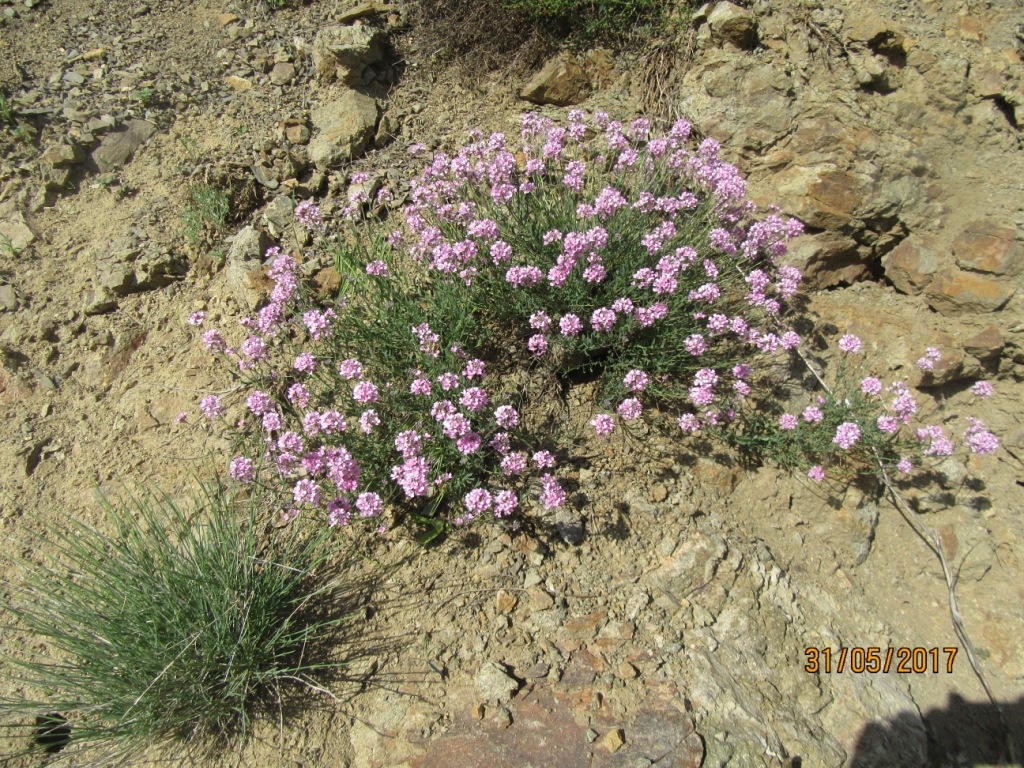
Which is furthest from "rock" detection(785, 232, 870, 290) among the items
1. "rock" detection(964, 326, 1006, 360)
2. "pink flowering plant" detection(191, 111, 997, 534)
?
"rock" detection(964, 326, 1006, 360)

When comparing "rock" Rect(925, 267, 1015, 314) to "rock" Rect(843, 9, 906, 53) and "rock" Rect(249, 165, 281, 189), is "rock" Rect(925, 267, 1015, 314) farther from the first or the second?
"rock" Rect(249, 165, 281, 189)

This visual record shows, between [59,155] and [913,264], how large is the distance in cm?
694

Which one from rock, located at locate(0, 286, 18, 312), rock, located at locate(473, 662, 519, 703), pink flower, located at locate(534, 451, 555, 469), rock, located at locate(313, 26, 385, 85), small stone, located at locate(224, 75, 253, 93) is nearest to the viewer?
rock, located at locate(473, 662, 519, 703)

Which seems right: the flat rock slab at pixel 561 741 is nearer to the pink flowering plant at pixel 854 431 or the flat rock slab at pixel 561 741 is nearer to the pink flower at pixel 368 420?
the pink flower at pixel 368 420

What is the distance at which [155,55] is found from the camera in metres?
6.09

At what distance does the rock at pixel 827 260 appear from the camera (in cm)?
480

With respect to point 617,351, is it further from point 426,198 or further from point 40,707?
point 40,707

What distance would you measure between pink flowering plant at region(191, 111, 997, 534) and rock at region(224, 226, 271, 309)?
10.0 inches

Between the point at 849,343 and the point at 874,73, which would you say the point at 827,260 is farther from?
the point at 874,73

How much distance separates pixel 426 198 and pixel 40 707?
379 cm

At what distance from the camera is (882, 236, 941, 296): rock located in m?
4.73

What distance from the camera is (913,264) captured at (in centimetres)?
477

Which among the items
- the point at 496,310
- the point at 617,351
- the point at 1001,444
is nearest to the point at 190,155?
the point at 496,310

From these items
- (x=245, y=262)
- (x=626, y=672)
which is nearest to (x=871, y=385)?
(x=626, y=672)
